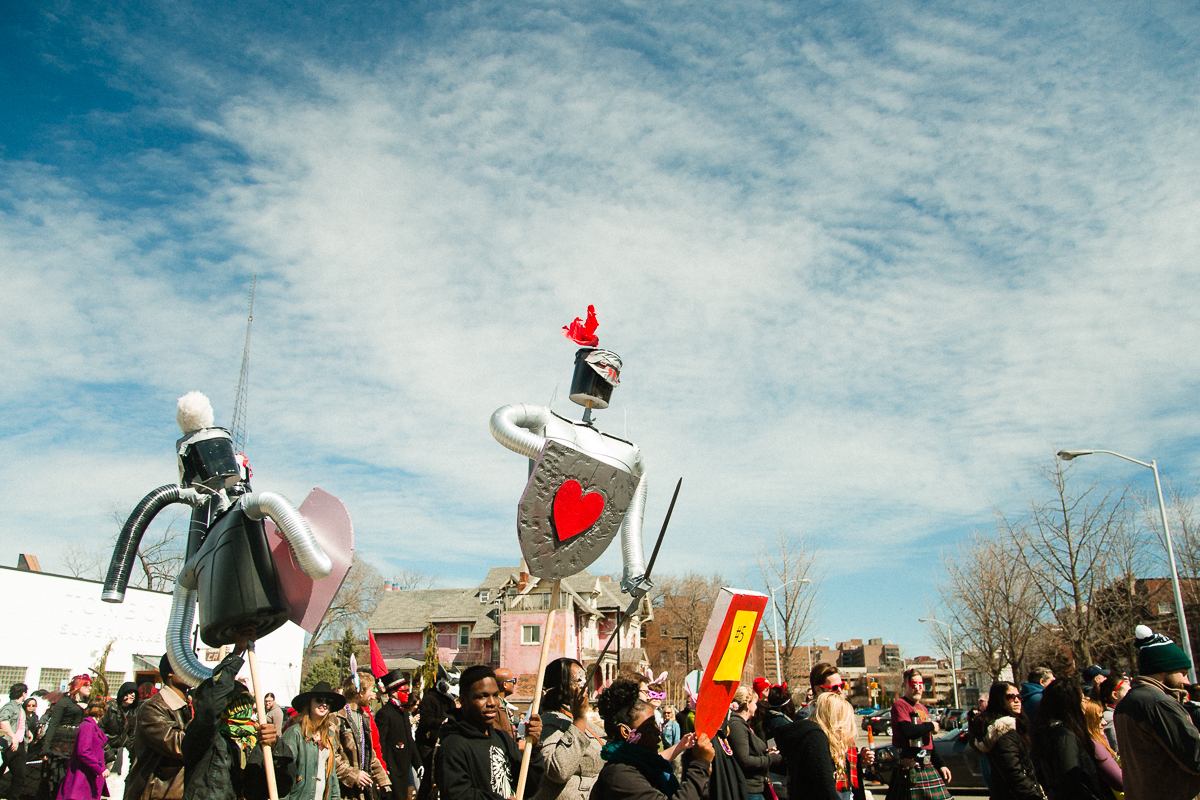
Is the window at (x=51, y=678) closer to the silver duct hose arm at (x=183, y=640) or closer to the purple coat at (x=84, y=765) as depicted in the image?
the purple coat at (x=84, y=765)

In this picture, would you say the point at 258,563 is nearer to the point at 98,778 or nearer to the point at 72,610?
the point at 98,778

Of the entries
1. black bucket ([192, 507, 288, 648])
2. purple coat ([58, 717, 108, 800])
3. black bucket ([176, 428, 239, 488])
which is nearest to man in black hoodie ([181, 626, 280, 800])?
black bucket ([192, 507, 288, 648])

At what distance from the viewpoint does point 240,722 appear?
4.77 meters

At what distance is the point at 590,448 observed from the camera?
539cm

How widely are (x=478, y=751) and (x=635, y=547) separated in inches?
82.8

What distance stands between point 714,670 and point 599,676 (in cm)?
3656

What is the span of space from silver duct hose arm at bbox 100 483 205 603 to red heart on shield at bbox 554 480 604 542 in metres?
3.14

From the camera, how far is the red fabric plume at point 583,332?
19.6 ft

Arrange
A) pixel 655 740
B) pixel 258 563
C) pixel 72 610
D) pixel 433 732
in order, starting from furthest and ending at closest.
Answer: pixel 72 610
pixel 433 732
pixel 258 563
pixel 655 740

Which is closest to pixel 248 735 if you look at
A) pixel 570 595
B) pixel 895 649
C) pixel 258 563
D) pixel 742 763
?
pixel 258 563

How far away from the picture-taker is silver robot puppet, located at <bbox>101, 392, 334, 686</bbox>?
537 cm

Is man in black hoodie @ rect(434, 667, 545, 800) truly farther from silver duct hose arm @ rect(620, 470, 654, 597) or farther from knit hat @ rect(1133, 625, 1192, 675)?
knit hat @ rect(1133, 625, 1192, 675)

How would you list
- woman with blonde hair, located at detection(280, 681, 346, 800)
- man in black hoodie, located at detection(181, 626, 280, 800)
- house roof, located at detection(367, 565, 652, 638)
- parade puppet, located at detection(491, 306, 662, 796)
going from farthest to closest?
house roof, located at detection(367, 565, 652, 638) < woman with blonde hair, located at detection(280, 681, 346, 800) < parade puppet, located at detection(491, 306, 662, 796) < man in black hoodie, located at detection(181, 626, 280, 800)

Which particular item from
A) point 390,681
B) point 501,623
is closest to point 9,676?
point 390,681
